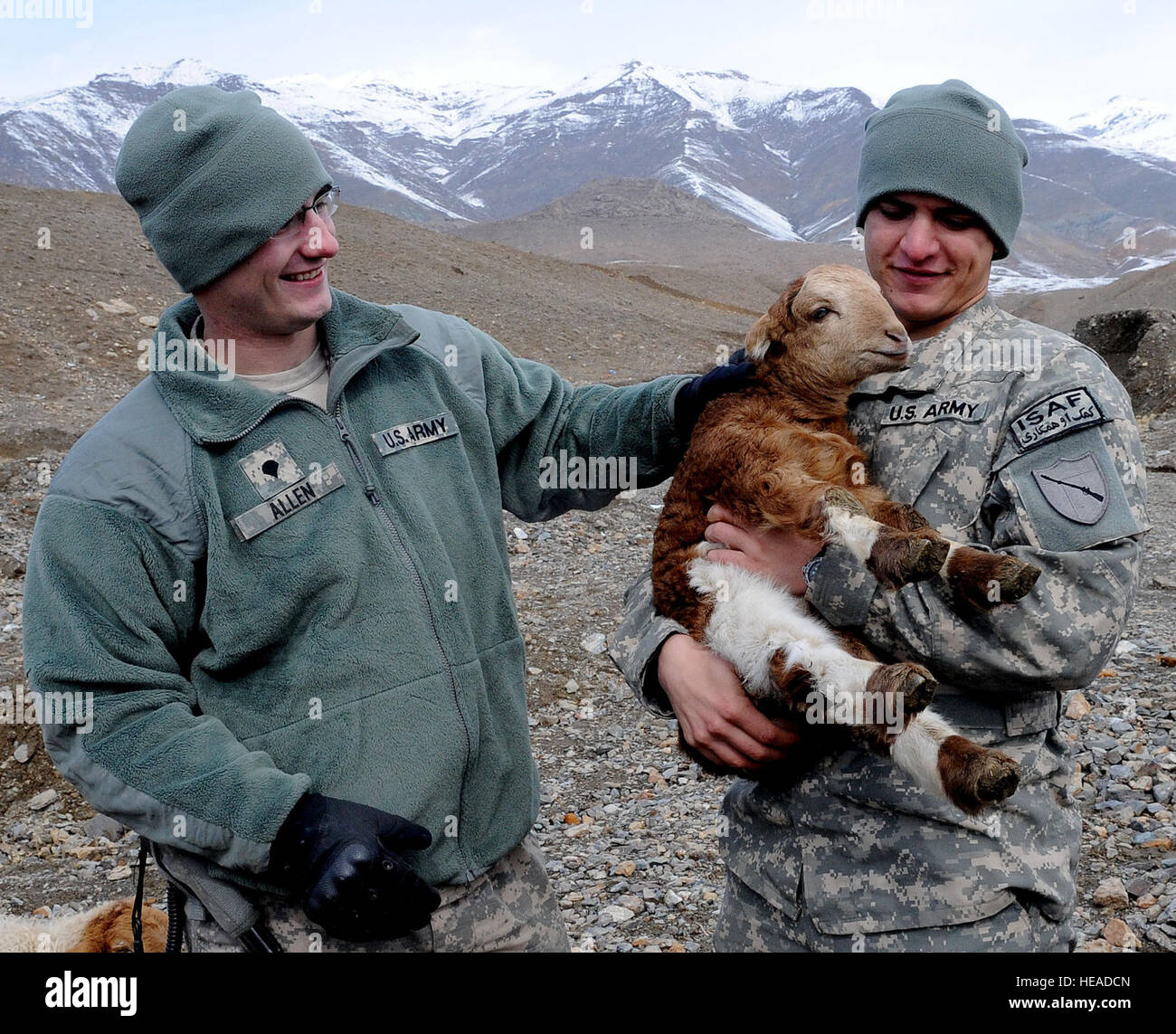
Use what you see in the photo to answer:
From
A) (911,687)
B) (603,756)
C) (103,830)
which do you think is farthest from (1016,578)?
(103,830)

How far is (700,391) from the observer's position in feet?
12.0

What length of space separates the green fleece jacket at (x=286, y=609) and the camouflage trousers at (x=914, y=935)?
77 cm

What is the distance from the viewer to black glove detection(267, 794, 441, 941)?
8.61ft

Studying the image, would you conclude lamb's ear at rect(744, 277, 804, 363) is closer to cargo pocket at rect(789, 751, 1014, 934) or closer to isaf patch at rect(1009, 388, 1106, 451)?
isaf patch at rect(1009, 388, 1106, 451)

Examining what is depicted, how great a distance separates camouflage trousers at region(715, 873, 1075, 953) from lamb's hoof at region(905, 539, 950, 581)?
0.86 m

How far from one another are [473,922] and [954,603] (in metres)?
1.67

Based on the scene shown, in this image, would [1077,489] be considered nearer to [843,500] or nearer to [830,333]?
[843,500]

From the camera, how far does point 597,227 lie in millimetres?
111250

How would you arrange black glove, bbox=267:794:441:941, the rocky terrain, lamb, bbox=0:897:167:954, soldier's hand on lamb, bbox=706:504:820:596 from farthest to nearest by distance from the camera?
the rocky terrain, lamb, bbox=0:897:167:954, soldier's hand on lamb, bbox=706:504:820:596, black glove, bbox=267:794:441:941

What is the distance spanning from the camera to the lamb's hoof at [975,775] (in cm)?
252

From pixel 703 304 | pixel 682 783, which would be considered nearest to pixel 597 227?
pixel 703 304

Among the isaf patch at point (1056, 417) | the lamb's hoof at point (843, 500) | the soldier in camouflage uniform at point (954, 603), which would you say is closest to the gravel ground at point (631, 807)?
the soldier in camouflage uniform at point (954, 603)

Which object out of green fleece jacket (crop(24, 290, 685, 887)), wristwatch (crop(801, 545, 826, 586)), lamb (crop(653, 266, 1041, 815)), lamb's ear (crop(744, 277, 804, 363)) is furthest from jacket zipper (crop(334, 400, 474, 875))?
lamb's ear (crop(744, 277, 804, 363))

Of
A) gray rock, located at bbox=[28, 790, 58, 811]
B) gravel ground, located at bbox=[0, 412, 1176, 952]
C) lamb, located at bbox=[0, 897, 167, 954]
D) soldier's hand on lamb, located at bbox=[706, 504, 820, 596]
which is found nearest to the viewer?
soldier's hand on lamb, located at bbox=[706, 504, 820, 596]
